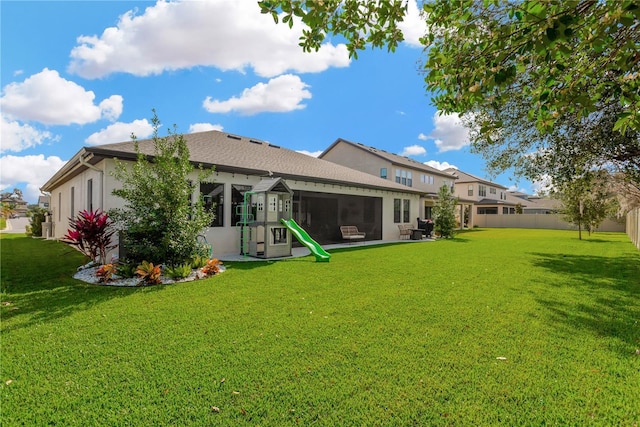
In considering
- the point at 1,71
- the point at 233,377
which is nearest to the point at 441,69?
the point at 233,377

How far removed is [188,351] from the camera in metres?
3.69

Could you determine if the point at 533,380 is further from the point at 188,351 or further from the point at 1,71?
the point at 1,71

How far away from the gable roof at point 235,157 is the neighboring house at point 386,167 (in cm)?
641

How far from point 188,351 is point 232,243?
855 centimetres

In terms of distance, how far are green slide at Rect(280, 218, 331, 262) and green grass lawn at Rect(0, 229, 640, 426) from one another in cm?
351

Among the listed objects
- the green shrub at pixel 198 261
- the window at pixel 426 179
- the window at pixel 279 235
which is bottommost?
the green shrub at pixel 198 261

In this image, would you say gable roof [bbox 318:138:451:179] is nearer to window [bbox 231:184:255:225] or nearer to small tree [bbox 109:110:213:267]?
window [bbox 231:184:255:225]

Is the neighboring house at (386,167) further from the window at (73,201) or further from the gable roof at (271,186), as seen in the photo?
the window at (73,201)

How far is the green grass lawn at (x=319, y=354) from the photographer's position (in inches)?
103

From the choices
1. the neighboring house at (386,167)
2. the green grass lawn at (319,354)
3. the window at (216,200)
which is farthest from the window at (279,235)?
the neighboring house at (386,167)

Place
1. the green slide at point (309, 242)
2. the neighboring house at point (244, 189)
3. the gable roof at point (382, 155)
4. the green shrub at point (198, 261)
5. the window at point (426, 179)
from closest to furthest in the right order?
the green shrub at point (198, 261) < the neighboring house at point (244, 189) < the green slide at point (309, 242) < the gable roof at point (382, 155) < the window at point (426, 179)

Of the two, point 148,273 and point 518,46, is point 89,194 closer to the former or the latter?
point 148,273

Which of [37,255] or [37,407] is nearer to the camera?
[37,407]

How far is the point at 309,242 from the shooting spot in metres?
11.8
